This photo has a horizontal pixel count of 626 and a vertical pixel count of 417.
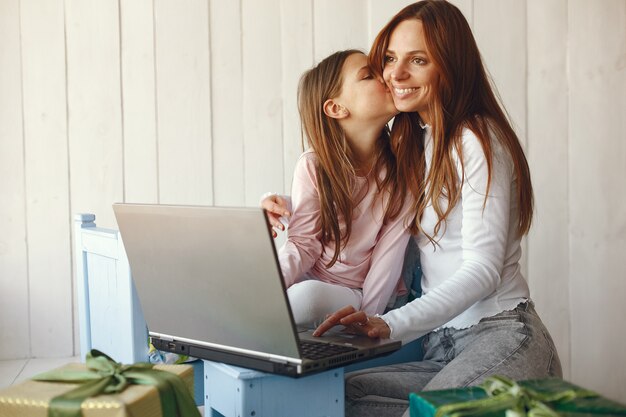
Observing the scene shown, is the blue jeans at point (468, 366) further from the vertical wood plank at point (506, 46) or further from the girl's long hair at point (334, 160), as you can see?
the vertical wood plank at point (506, 46)

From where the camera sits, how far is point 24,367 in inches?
95.1

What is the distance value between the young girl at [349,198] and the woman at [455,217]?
0.18 ft

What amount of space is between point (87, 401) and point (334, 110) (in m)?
0.99

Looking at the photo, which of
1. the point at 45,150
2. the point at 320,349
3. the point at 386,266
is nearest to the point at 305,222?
the point at 386,266

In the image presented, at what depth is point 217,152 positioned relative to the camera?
252 cm

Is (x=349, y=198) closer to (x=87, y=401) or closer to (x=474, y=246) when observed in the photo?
(x=474, y=246)

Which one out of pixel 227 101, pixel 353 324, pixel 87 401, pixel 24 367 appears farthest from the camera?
pixel 227 101

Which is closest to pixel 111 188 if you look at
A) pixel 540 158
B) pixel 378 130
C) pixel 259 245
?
pixel 378 130

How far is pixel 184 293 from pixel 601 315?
6.42 ft

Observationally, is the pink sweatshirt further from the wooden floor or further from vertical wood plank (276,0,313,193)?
the wooden floor

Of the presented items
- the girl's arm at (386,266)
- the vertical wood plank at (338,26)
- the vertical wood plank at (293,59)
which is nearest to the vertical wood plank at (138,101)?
the vertical wood plank at (293,59)

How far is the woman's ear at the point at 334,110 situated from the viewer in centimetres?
171

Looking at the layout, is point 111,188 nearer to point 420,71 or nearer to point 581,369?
point 420,71

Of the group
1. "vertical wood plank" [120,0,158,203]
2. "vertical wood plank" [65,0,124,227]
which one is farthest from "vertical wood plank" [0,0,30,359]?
"vertical wood plank" [120,0,158,203]
